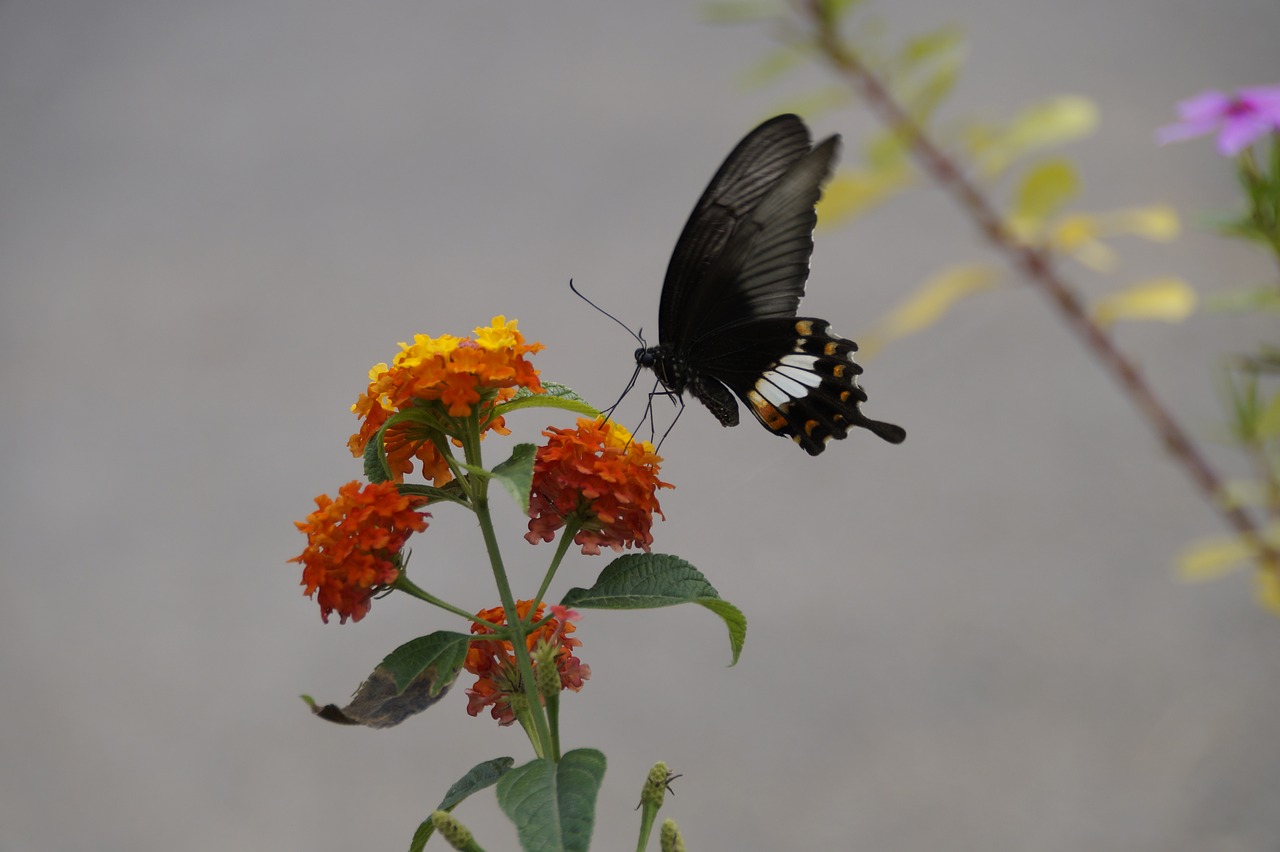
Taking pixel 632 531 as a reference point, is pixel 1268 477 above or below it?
below

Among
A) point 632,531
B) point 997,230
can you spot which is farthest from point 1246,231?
point 632,531

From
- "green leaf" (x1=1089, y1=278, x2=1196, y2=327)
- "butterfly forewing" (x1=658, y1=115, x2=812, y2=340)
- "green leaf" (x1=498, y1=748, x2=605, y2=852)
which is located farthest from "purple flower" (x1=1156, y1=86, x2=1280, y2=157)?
"green leaf" (x1=498, y1=748, x2=605, y2=852)

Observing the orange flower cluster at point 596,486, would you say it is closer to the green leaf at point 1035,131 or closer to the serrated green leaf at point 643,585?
the serrated green leaf at point 643,585

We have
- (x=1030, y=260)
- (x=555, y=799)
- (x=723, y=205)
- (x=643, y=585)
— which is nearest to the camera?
(x=1030, y=260)

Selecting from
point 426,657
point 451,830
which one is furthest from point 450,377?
point 451,830

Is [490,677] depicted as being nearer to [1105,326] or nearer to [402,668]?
[402,668]

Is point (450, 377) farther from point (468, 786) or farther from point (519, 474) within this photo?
point (468, 786)
